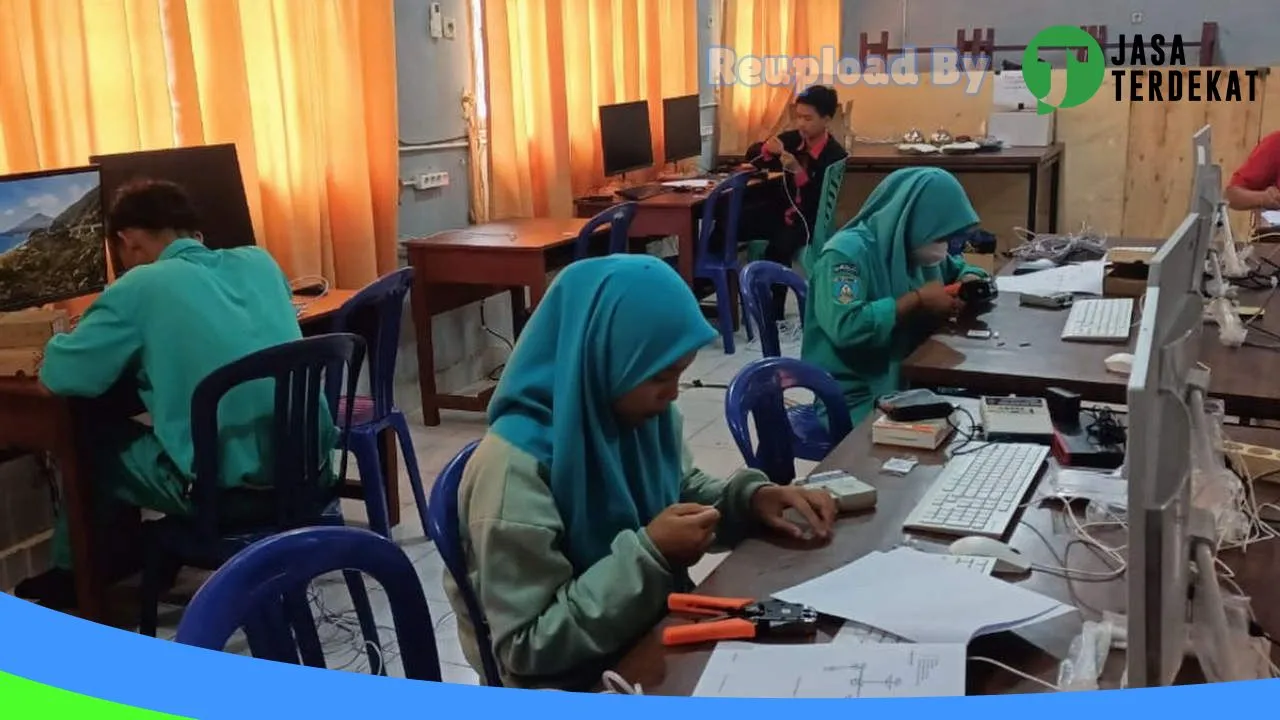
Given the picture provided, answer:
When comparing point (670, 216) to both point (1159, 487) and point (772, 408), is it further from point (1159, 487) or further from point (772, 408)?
point (1159, 487)

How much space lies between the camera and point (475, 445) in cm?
153

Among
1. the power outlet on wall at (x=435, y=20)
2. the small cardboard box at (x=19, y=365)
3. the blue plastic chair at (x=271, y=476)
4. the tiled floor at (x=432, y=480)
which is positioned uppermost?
the power outlet on wall at (x=435, y=20)

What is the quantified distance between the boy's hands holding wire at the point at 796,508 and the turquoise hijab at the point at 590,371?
203 mm

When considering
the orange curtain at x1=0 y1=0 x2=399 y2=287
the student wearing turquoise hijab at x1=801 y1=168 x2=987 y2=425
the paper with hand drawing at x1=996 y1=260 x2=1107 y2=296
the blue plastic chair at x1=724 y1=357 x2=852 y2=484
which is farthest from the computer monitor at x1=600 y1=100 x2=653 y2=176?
the blue plastic chair at x1=724 y1=357 x2=852 y2=484

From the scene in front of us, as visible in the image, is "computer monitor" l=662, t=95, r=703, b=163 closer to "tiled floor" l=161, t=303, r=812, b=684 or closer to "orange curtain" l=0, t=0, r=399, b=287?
"tiled floor" l=161, t=303, r=812, b=684

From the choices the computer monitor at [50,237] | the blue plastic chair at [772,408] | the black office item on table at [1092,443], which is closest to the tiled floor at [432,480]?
the blue plastic chair at [772,408]

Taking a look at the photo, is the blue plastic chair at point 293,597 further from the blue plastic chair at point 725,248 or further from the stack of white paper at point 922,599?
the blue plastic chair at point 725,248

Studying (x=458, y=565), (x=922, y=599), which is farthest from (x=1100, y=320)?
(x=458, y=565)

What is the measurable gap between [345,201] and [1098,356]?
251cm

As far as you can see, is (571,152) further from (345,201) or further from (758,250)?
(345,201)

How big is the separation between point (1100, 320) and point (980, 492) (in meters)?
1.19

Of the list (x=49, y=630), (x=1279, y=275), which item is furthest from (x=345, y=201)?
(x=49, y=630)

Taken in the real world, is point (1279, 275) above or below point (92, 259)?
below

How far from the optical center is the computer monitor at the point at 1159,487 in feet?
2.65
